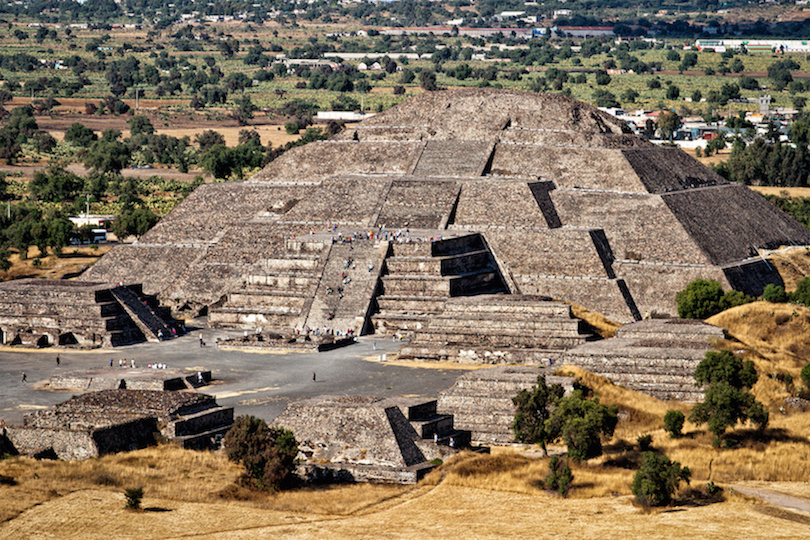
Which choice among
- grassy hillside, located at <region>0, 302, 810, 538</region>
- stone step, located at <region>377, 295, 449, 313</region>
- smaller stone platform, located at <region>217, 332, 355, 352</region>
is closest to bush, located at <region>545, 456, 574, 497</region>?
grassy hillside, located at <region>0, 302, 810, 538</region>

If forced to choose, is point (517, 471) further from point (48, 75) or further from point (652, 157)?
point (48, 75)

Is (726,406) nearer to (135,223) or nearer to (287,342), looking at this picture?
(287,342)

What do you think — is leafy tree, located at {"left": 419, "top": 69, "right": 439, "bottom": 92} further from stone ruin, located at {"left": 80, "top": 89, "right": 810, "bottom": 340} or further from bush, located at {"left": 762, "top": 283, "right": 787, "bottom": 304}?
bush, located at {"left": 762, "top": 283, "right": 787, "bottom": 304}

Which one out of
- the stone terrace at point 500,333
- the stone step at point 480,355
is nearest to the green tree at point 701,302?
the stone terrace at point 500,333

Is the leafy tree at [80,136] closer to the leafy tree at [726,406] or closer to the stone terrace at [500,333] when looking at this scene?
the stone terrace at [500,333]

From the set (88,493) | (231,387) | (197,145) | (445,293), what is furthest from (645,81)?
(88,493)

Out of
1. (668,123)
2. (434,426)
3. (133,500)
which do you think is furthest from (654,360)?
(668,123)
